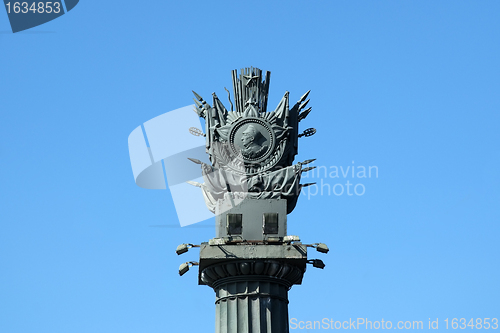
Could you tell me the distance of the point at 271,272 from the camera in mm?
27172

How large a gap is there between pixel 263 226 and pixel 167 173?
229 inches

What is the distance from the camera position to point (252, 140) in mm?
30062

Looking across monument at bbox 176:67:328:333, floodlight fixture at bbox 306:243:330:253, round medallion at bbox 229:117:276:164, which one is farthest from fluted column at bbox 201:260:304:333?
round medallion at bbox 229:117:276:164

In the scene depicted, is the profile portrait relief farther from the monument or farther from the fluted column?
the fluted column

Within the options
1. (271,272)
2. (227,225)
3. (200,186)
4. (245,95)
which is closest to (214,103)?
(245,95)

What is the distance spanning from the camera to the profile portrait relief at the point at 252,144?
3006 cm

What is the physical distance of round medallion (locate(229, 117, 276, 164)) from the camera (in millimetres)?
30078

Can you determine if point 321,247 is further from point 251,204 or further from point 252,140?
point 252,140

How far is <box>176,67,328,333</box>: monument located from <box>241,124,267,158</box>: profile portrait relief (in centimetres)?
4

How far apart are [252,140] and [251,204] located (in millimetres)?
2842

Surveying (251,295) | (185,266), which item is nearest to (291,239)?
(251,295)

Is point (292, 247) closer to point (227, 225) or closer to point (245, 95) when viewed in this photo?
point (227, 225)

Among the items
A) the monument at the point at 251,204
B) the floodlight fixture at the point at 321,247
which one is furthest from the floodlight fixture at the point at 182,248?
the floodlight fixture at the point at 321,247

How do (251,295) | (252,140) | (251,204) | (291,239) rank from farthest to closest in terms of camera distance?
1. (252,140)
2. (251,204)
3. (291,239)
4. (251,295)
